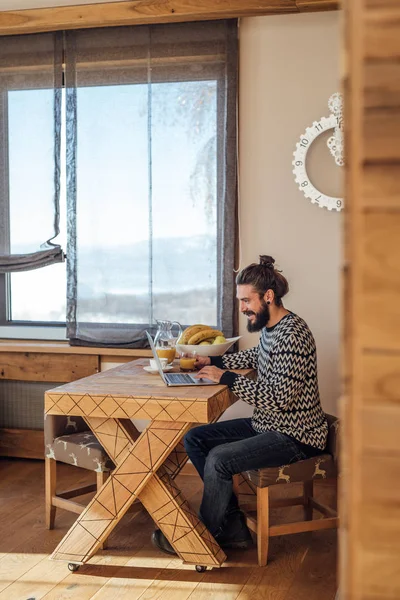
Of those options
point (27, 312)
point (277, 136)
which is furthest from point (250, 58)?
point (27, 312)

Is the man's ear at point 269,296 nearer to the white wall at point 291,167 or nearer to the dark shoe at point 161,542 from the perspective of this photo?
the white wall at point 291,167

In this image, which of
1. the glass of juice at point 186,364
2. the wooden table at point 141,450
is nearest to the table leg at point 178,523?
the wooden table at point 141,450

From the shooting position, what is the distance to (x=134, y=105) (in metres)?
4.28

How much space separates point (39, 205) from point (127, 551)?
2.15 meters

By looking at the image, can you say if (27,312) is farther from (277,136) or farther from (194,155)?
(277,136)

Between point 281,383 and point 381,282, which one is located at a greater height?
point 381,282

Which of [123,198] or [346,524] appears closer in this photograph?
[346,524]

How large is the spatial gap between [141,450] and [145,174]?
6.09ft

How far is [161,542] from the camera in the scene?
320 centimetres

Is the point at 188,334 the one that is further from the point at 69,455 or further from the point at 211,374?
the point at 69,455

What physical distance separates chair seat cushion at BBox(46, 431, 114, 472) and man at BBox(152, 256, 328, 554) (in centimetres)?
37

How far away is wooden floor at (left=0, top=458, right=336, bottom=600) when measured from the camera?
2.79m

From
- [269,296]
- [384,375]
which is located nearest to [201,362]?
[269,296]

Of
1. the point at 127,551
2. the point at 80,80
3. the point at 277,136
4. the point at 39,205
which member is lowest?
the point at 127,551
